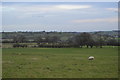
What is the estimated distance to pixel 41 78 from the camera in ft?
42.3

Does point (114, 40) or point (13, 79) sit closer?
point (13, 79)

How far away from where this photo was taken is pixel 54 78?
42.1 feet

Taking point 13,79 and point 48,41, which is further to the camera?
point 48,41

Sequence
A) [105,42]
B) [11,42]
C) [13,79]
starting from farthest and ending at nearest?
[105,42] → [11,42] → [13,79]

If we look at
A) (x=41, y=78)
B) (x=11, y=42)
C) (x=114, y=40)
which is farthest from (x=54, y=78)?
(x=114, y=40)

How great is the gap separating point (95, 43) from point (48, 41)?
20016 mm

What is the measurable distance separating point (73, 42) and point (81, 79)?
69502 millimetres

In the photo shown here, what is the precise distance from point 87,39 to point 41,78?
237ft

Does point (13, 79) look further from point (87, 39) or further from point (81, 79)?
point (87, 39)

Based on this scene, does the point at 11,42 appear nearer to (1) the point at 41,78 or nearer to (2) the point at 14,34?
(2) the point at 14,34

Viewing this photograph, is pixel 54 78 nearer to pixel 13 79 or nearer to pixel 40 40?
pixel 13 79

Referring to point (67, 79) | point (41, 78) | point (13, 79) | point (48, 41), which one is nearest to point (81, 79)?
point (67, 79)

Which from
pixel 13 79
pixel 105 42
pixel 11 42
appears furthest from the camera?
pixel 105 42

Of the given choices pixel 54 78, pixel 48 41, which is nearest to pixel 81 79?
pixel 54 78
